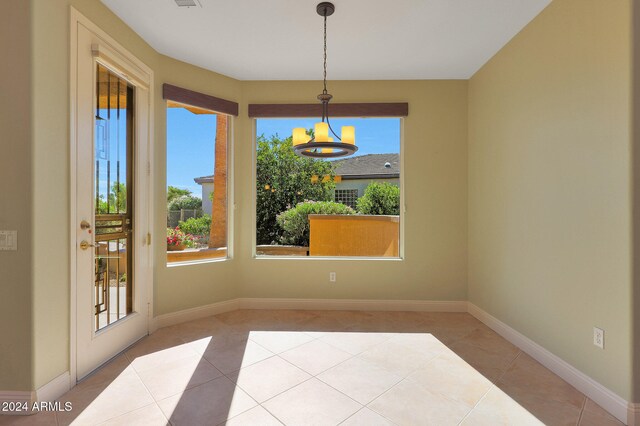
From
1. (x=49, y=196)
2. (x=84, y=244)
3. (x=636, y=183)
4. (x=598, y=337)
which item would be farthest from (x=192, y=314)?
(x=636, y=183)

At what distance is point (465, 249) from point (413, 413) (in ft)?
7.34

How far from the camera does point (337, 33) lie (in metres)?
2.62

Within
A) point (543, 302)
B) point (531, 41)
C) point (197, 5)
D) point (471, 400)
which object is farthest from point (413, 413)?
point (197, 5)

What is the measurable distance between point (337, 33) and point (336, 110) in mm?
958

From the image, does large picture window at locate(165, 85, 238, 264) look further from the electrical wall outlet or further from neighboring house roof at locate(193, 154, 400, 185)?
the electrical wall outlet

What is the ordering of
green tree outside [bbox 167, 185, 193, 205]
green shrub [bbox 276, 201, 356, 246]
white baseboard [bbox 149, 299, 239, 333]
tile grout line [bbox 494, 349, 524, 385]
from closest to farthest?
1. tile grout line [bbox 494, 349, 524, 385]
2. white baseboard [bbox 149, 299, 239, 333]
3. green tree outside [bbox 167, 185, 193, 205]
4. green shrub [bbox 276, 201, 356, 246]

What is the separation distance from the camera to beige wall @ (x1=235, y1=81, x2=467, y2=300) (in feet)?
11.5

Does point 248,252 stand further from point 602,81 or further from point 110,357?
point 602,81

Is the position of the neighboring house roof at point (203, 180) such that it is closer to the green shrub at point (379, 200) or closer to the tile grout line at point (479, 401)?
the green shrub at point (379, 200)

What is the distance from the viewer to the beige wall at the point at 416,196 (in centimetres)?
351

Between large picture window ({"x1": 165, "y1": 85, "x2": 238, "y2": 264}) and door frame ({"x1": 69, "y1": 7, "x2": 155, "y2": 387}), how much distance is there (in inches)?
10.3
